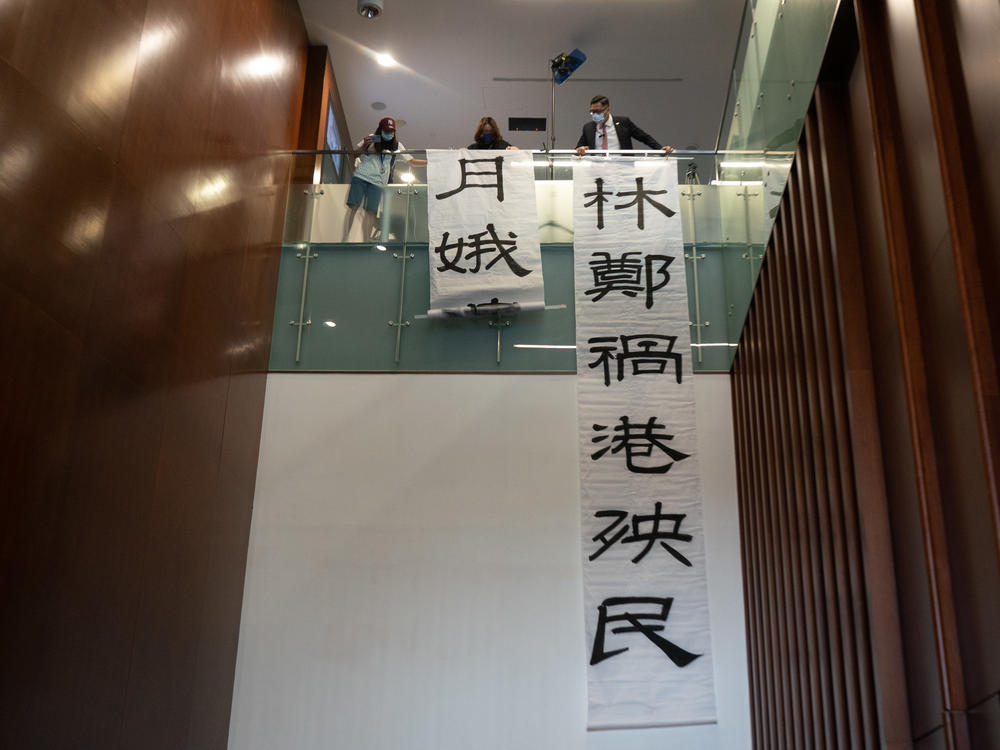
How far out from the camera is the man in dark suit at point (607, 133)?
24.2ft

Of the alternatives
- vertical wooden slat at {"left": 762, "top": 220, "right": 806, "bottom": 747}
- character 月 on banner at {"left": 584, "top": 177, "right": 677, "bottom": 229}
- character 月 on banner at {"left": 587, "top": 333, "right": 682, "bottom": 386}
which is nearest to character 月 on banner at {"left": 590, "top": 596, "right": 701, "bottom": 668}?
vertical wooden slat at {"left": 762, "top": 220, "right": 806, "bottom": 747}

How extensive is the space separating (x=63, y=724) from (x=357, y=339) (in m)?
3.35

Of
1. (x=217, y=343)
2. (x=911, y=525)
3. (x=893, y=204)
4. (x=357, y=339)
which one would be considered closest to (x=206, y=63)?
(x=217, y=343)

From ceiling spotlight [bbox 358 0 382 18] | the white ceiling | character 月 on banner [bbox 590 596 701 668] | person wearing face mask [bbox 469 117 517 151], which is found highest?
the white ceiling

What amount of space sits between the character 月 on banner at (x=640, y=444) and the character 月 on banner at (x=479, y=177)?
193 centimetres

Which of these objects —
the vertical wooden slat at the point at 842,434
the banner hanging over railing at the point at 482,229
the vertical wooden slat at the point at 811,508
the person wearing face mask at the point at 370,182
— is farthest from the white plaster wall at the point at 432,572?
the vertical wooden slat at the point at 842,434

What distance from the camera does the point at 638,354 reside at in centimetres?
653

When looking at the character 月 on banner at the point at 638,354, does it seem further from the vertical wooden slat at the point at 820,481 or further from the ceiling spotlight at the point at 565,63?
the ceiling spotlight at the point at 565,63

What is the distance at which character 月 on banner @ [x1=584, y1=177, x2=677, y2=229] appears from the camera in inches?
275

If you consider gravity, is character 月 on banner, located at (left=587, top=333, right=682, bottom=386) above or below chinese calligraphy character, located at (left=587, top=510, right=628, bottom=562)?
above

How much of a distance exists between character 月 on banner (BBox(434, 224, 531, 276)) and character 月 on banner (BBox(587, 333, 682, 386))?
0.77 metres

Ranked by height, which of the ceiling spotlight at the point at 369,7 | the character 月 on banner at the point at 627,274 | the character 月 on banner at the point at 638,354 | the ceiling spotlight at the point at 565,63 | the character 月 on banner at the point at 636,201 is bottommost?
the character 月 on banner at the point at 638,354

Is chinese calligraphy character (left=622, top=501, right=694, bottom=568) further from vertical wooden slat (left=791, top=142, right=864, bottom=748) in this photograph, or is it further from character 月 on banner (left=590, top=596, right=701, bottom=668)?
vertical wooden slat (left=791, top=142, right=864, bottom=748)

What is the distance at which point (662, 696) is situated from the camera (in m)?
5.64
